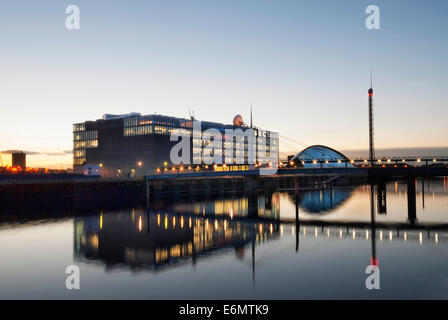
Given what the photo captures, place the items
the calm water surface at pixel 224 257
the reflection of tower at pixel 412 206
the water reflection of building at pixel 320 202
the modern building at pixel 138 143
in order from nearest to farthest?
the calm water surface at pixel 224 257, the reflection of tower at pixel 412 206, the water reflection of building at pixel 320 202, the modern building at pixel 138 143

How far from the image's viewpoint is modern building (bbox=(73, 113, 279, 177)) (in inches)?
5010

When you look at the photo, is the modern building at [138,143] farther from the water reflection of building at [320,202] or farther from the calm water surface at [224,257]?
the calm water surface at [224,257]

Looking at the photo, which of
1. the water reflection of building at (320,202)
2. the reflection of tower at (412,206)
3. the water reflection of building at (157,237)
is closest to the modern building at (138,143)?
the water reflection of building at (320,202)

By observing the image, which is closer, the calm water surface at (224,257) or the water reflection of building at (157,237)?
the calm water surface at (224,257)

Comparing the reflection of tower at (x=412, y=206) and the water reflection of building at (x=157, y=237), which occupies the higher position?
the reflection of tower at (x=412, y=206)

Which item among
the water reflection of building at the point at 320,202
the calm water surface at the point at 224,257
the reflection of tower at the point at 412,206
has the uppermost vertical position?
the reflection of tower at the point at 412,206

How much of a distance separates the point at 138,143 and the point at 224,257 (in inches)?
4055

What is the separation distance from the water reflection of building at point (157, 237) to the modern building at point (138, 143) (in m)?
62.6

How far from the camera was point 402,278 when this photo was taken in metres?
24.3

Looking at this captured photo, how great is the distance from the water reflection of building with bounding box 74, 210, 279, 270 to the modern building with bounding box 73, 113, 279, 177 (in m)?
62.6

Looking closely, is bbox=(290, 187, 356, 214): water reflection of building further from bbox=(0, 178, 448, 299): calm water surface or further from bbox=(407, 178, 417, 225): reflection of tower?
bbox=(0, 178, 448, 299): calm water surface

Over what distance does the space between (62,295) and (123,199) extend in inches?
2567

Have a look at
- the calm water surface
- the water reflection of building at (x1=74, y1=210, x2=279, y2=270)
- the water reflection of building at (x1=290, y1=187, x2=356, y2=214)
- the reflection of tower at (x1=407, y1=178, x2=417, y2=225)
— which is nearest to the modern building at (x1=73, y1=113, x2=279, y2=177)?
the water reflection of building at (x1=290, y1=187, x2=356, y2=214)

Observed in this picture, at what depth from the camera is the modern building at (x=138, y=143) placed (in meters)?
127
